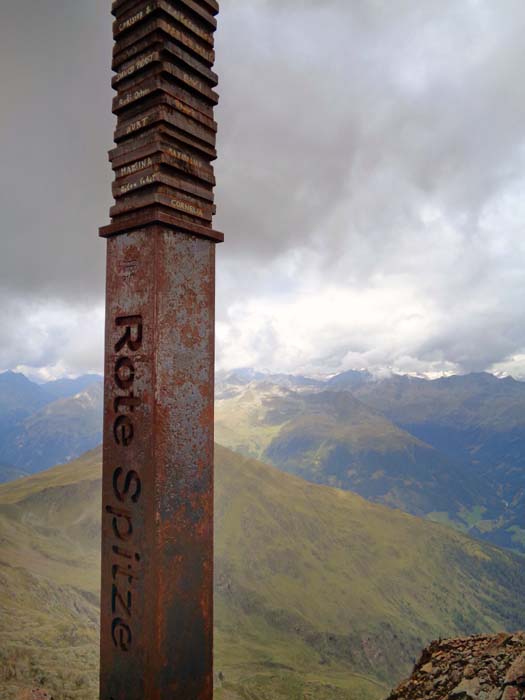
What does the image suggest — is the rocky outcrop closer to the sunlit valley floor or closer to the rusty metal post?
the rusty metal post

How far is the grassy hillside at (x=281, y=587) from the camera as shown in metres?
26.7

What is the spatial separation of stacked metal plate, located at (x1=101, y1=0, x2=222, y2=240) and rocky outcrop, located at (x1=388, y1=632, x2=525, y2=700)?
7.65 metres

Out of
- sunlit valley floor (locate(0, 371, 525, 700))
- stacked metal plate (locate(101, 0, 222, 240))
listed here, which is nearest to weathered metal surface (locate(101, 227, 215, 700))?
stacked metal plate (locate(101, 0, 222, 240))

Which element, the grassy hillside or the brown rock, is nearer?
the brown rock

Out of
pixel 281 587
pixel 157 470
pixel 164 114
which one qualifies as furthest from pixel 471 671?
pixel 281 587

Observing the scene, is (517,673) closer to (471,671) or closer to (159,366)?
(471,671)

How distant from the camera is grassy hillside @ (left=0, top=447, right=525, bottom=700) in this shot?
2666 cm

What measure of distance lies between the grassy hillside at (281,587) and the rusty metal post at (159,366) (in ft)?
33.8

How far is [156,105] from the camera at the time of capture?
5.26m

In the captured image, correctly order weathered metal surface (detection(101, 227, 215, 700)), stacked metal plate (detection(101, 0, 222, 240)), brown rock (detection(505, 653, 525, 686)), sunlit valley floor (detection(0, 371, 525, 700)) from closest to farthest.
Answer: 1. weathered metal surface (detection(101, 227, 215, 700))
2. stacked metal plate (detection(101, 0, 222, 240))
3. brown rock (detection(505, 653, 525, 686))
4. sunlit valley floor (detection(0, 371, 525, 700))

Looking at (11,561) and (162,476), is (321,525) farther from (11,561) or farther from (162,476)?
(162,476)

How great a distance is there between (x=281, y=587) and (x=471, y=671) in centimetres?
7563

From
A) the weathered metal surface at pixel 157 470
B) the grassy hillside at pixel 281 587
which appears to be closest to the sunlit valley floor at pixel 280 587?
the grassy hillside at pixel 281 587

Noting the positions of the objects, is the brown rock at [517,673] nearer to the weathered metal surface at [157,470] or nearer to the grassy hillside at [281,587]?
the weathered metal surface at [157,470]
